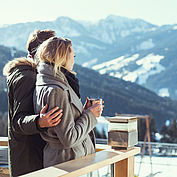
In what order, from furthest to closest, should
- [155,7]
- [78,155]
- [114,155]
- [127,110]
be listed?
1. [155,7]
2. [127,110]
3. [114,155]
4. [78,155]

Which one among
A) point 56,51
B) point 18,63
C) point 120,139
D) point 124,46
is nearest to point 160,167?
point 120,139

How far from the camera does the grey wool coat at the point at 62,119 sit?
1.28 m

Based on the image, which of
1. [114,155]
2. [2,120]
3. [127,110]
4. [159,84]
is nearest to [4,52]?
[2,120]

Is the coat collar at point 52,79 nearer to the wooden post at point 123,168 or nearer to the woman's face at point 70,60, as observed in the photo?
the woman's face at point 70,60

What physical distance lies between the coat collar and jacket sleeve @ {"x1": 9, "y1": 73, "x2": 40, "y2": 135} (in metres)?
0.08

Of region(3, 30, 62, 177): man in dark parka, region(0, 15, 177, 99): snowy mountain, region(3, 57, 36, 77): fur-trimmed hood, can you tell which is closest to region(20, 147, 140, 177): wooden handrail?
region(3, 30, 62, 177): man in dark parka

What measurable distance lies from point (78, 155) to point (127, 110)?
15.2m

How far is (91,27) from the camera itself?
32438mm

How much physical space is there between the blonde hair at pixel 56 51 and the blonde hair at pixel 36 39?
207 mm

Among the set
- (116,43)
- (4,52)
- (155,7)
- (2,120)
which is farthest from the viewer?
(116,43)

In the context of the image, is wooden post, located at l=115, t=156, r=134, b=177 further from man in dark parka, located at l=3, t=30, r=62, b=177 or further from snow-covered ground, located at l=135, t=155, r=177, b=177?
snow-covered ground, located at l=135, t=155, r=177, b=177

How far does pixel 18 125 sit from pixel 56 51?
13.1 inches

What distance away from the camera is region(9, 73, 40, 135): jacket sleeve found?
1.38 m

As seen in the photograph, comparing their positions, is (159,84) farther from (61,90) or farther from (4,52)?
(61,90)
